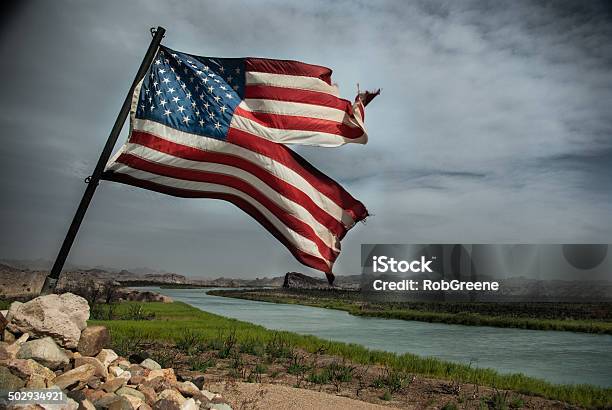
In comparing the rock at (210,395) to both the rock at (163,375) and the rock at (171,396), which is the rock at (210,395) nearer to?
the rock at (163,375)

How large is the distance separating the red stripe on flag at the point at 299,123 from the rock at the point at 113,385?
3884mm

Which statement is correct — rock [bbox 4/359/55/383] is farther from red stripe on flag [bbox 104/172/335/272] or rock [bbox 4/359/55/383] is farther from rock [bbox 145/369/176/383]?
red stripe on flag [bbox 104/172/335/272]

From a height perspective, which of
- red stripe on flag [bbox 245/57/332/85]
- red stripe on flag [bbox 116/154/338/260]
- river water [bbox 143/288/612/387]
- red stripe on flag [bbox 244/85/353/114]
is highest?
red stripe on flag [bbox 245/57/332/85]

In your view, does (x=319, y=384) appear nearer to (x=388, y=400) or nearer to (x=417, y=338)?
(x=388, y=400)

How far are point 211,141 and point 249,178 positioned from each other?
0.76 m

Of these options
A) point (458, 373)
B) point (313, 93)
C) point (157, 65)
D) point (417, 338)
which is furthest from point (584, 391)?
point (417, 338)

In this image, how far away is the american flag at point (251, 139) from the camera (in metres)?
6.96

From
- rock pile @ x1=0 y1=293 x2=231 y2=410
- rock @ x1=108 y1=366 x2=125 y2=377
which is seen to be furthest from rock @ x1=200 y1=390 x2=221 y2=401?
rock @ x1=108 y1=366 x2=125 y2=377

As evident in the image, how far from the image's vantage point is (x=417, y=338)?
2836 cm

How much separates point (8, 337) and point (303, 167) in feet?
14.9

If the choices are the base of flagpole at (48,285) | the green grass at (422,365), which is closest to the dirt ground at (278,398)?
the base of flagpole at (48,285)

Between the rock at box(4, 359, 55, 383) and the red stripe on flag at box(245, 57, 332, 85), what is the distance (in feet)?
15.8

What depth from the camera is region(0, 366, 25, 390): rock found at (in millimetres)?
5445

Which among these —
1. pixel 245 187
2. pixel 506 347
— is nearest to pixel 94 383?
pixel 245 187
